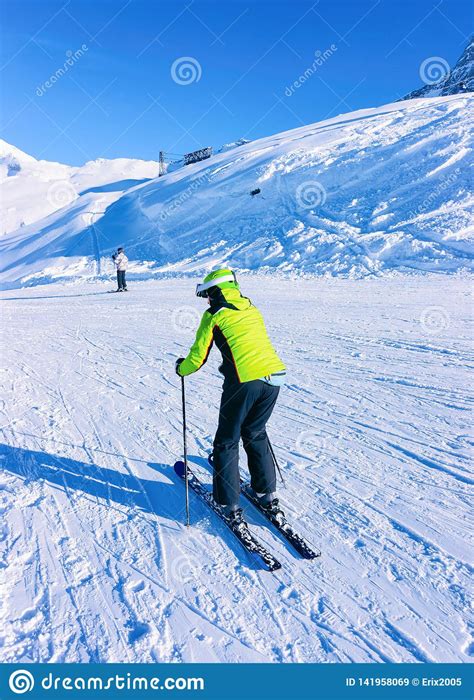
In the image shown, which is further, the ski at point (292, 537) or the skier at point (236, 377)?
the skier at point (236, 377)

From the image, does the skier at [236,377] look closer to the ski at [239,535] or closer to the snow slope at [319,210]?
the ski at [239,535]

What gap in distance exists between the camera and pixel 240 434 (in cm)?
365

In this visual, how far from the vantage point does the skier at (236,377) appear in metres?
3.47

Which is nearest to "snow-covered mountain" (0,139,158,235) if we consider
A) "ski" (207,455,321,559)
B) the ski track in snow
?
the ski track in snow

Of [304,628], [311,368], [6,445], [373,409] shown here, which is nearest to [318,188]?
[311,368]

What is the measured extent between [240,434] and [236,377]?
1.62 ft

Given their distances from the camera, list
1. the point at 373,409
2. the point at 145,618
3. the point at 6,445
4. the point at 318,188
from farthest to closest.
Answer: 1. the point at 318,188
2. the point at 373,409
3. the point at 6,445
4. the point at 145,618

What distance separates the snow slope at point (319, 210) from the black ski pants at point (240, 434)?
13400mm

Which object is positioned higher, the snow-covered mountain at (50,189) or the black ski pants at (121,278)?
the snow-covered mountain at (50,189)

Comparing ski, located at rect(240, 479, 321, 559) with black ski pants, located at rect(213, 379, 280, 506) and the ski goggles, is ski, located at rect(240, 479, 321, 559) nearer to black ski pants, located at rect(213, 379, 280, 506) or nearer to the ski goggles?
black ski pants, located at rect(213, 379, 280, 506)

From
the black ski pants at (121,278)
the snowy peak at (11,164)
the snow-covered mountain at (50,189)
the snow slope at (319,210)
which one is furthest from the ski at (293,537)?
the snowy peak at (11,164)
